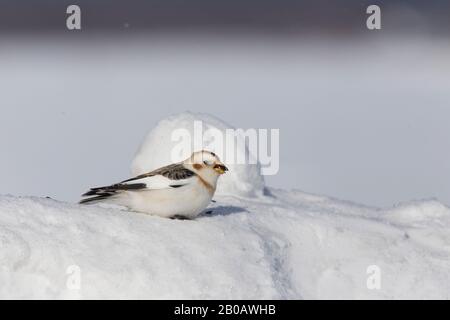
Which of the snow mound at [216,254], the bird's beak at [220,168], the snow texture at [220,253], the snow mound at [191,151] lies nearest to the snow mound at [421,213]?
the snow texture at [220,253]

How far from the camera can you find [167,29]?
17.2 m

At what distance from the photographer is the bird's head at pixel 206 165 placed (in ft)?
18.0

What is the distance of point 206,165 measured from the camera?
5496 mm

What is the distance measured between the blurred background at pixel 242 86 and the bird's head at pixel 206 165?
5.29m

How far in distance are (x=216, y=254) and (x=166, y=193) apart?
0.52 m

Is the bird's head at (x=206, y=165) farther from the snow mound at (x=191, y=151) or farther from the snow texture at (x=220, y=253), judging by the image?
the snow mound at (x=191, y=151)

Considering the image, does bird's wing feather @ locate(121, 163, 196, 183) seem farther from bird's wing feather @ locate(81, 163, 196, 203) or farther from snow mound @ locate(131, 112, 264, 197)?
snow mound @ locate(131, 112, 264, 197)

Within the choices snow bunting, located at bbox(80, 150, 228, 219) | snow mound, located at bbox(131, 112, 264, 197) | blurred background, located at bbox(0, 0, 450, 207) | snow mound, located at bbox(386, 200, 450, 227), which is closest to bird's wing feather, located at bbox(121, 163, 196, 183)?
snow bunting, located at bbox(80, 150, 228, 219)

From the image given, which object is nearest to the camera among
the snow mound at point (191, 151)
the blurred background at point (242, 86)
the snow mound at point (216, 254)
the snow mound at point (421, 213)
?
the snow mound at point (216, 254)

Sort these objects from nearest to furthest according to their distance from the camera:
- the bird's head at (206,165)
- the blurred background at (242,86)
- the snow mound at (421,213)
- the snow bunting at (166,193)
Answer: the snow bunting at (166,193) < the bird's head at (206,165) < the snow mound at (421,213) < the blurred background at (242,86)

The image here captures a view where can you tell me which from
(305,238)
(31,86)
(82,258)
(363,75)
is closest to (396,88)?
(363,75)
